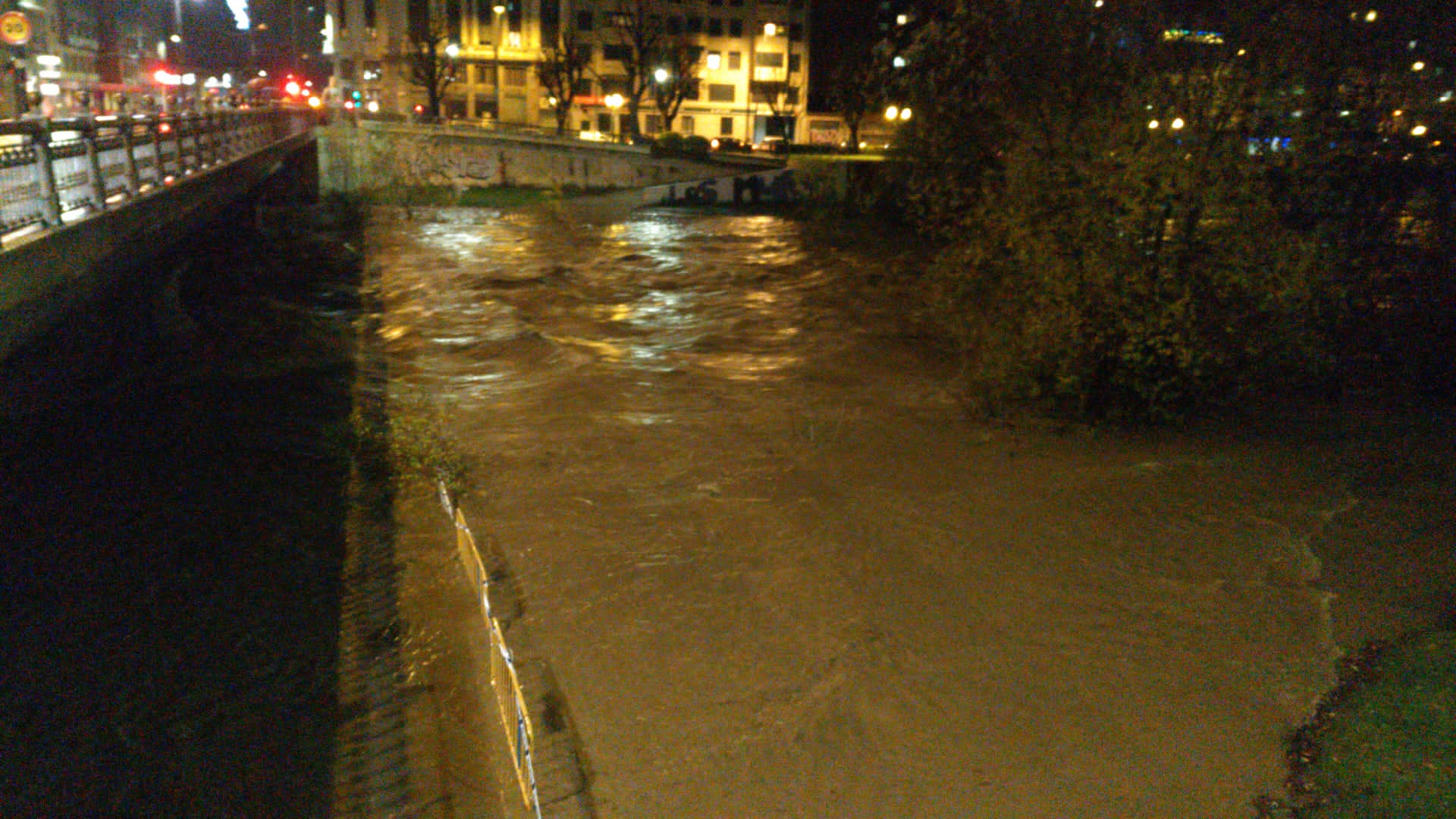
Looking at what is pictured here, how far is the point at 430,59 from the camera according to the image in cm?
7256

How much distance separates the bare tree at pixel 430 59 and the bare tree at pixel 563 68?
613 cm

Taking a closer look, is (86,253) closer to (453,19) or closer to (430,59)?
(430,59)

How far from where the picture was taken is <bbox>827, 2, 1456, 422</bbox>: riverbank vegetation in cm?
919

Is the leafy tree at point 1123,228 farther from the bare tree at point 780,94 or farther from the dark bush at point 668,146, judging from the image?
the bare tree at point 780,94

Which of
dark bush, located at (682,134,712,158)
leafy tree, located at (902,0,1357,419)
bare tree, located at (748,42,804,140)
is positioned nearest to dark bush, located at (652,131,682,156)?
dark bush, located at (682,134,712,158)

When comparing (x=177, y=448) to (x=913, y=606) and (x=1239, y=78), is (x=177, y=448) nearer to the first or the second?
(x=913, y=606)

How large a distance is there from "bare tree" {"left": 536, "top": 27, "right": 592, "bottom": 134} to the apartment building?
5.05 feet

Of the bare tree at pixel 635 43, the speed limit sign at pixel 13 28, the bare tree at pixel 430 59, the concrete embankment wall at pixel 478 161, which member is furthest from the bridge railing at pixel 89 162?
the bare tree at pixel 430 59

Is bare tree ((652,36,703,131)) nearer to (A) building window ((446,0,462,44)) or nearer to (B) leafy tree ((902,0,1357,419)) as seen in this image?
(A) building window ((446,0,462,44))

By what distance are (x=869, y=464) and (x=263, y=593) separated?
16.2 feet

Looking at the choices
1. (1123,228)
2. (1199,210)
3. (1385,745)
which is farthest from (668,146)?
(1385,745)

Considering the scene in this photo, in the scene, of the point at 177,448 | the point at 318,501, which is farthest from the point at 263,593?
the point at 177,448

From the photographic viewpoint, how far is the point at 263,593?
289 inches

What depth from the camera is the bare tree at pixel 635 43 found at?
71.4 m
